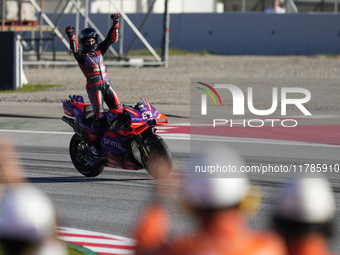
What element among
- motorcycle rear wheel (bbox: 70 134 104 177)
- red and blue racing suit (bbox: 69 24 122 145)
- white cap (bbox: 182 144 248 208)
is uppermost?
red and blue racing suit (bbox: 69 24 122 145)

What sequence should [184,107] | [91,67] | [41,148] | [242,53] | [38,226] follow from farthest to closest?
[242,53]
[184,107]
[41,148]
[91,67]
[38,226]

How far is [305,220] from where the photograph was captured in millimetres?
1481

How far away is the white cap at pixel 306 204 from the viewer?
148cm

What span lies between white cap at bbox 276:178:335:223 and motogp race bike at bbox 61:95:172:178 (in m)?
4.31

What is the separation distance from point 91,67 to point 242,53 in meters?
27.6

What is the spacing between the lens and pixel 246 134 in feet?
34.5

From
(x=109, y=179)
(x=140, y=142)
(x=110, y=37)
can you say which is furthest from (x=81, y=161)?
(x=110, y=37)

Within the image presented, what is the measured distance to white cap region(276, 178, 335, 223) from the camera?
1.48 metres

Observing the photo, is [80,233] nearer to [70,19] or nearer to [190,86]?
[190,86]

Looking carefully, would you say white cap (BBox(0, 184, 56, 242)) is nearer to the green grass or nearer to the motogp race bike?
the motogp race bike

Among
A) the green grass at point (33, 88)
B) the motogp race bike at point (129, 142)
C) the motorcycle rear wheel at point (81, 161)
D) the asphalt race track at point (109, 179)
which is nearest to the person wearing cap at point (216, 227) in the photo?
the asphalt race track at point (109, 179)

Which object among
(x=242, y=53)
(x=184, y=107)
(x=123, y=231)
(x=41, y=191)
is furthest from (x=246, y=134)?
(x=242, y=53)

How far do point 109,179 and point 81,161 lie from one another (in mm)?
481

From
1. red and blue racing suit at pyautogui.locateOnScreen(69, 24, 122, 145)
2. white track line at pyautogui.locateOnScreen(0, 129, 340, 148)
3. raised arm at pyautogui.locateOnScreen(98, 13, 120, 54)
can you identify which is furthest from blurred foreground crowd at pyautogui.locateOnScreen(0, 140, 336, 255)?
white track line at pyautogui.locateOnScreen(0, 129, 340, 148)
